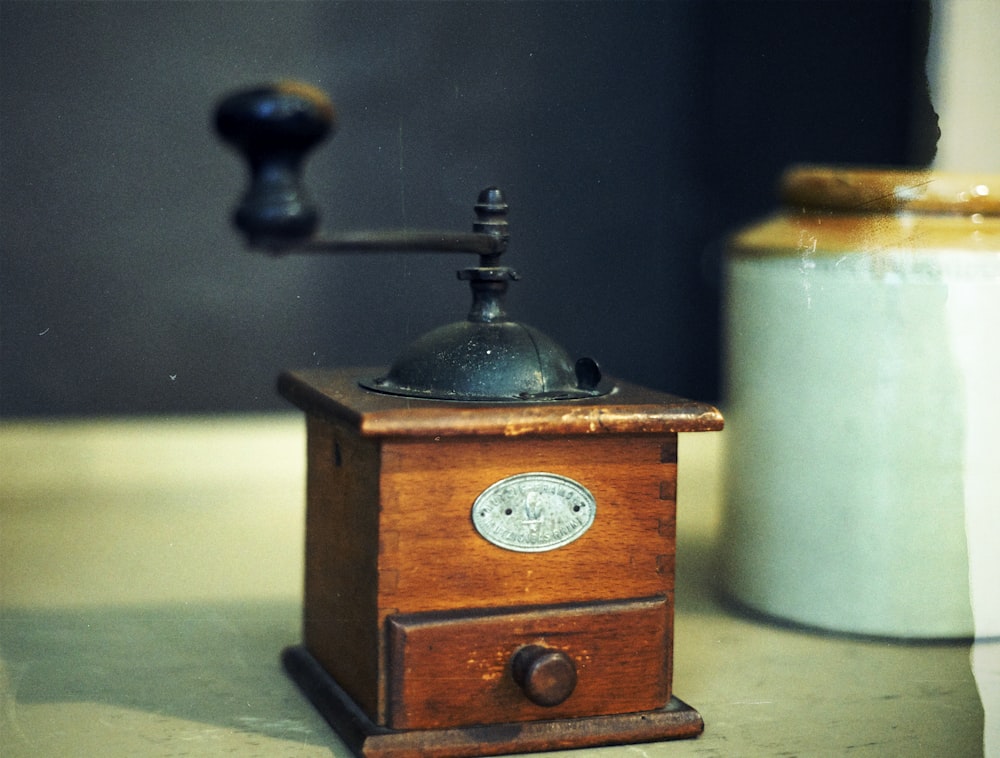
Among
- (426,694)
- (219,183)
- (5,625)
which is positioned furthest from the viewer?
(219,183)

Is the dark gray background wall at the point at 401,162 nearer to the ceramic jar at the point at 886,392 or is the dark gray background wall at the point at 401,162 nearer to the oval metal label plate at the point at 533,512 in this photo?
the ceramic jar at the point at 886,392

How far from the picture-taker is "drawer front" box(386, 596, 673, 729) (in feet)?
3.65

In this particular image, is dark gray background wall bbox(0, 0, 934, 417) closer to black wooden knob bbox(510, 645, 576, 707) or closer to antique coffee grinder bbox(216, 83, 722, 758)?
antique coffee grinder bbox(216, 83, 722, 758)

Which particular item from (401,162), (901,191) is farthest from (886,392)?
(401,162)

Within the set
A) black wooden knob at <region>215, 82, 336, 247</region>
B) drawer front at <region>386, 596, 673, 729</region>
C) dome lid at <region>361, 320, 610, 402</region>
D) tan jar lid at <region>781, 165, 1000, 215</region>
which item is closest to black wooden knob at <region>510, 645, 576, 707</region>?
drawer front at <region>386, 596, 673, 729</region>

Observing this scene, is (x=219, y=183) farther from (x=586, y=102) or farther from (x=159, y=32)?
(x=586, y=102)

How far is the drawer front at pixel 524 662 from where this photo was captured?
111cm

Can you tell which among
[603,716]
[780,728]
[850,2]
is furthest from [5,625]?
[850,2]

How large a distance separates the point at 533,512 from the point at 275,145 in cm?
39

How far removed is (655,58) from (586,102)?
92mm

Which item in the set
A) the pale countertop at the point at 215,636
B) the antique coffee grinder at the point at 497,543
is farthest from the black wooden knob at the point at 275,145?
the pale countertop at the point at 215,636

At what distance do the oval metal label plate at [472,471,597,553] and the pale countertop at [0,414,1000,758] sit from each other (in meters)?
0.19

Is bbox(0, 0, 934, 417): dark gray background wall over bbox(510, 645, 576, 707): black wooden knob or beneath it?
over

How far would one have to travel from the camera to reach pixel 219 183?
1.83 meters
